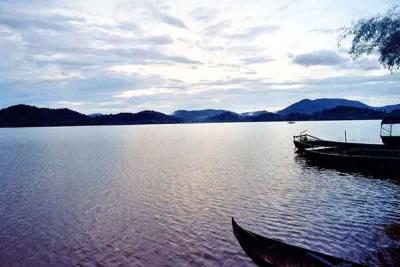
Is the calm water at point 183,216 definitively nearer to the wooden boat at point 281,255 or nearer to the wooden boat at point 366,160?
the wooden boat at point 281,255

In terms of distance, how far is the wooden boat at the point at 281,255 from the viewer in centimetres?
1295

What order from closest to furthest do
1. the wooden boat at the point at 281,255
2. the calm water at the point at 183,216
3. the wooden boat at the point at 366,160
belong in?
the wooden boat at the point at 281,255
the calm water at the point at 183,216
the wooden boat at the point at 366,160

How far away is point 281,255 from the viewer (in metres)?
14.2

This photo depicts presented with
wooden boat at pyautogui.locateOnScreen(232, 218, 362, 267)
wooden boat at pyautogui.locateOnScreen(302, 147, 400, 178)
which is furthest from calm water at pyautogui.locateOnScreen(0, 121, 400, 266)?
wooden boat at pyautogui.locateOnScreen(302, 147, 400, 178)

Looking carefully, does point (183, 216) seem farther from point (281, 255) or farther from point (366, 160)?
point (366, 160)

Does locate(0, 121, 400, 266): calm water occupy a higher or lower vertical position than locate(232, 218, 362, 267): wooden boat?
lower

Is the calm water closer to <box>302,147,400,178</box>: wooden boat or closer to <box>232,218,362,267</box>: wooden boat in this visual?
<box>232,218,362,267</box>: wooden boat

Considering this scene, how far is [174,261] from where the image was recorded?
17.2 metres

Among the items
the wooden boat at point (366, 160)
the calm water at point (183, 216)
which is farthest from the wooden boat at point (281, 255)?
the wooden boat at point (366, 160)

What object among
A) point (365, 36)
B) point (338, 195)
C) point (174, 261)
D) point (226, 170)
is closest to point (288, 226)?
point (174, 261)

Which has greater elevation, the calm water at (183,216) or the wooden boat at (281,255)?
the wooden boat at (281,255)

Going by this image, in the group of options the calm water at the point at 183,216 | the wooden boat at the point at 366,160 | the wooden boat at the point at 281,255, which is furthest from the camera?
the wooden boat at the point at 366,160

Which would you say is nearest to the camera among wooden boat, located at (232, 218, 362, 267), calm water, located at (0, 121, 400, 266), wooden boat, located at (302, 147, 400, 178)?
wooden boat, located at (232, 218, 362, 267)

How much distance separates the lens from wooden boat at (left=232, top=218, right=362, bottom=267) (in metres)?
13.0
